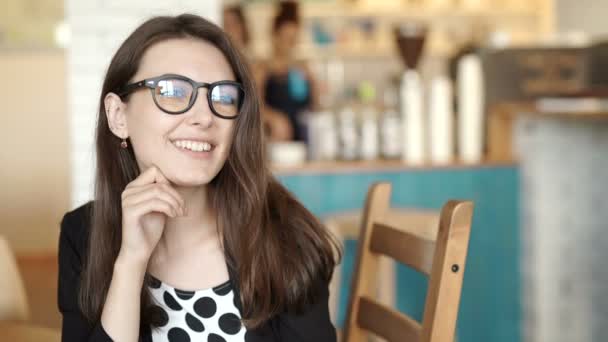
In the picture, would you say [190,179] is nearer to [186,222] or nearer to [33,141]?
[186,222]

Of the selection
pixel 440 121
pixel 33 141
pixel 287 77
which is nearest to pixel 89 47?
pixel 440 121

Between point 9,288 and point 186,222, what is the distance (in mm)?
612

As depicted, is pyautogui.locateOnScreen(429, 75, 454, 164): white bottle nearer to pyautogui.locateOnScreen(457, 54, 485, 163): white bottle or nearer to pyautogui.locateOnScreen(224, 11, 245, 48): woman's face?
pyautogui.locateOnScreen(457, 54, 485, 163): white bottle

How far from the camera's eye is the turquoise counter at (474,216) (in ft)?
10.3

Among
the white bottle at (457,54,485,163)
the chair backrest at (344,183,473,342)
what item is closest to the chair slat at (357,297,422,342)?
the chair backrest at (344,183,473,342)

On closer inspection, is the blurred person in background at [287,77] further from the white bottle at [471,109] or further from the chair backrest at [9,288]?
the chair backrest at [9,288]

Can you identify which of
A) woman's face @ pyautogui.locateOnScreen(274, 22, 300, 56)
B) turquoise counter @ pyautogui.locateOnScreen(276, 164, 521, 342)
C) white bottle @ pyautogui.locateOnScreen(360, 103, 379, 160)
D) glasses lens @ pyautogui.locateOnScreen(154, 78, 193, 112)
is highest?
woman's face @ pyautogui.locateOnScreen(274, 22, 300, 56)

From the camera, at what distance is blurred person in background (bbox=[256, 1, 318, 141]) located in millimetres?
4359

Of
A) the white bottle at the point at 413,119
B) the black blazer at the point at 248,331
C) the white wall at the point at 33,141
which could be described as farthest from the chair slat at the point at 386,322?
the white wall at the point at 33,141

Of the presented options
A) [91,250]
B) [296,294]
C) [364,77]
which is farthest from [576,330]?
[364,77]

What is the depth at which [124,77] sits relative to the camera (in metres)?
1.28

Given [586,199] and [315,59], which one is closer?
[586,199]

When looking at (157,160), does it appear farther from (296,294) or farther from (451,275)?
(451,275)

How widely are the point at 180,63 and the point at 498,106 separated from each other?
2.17 metres
